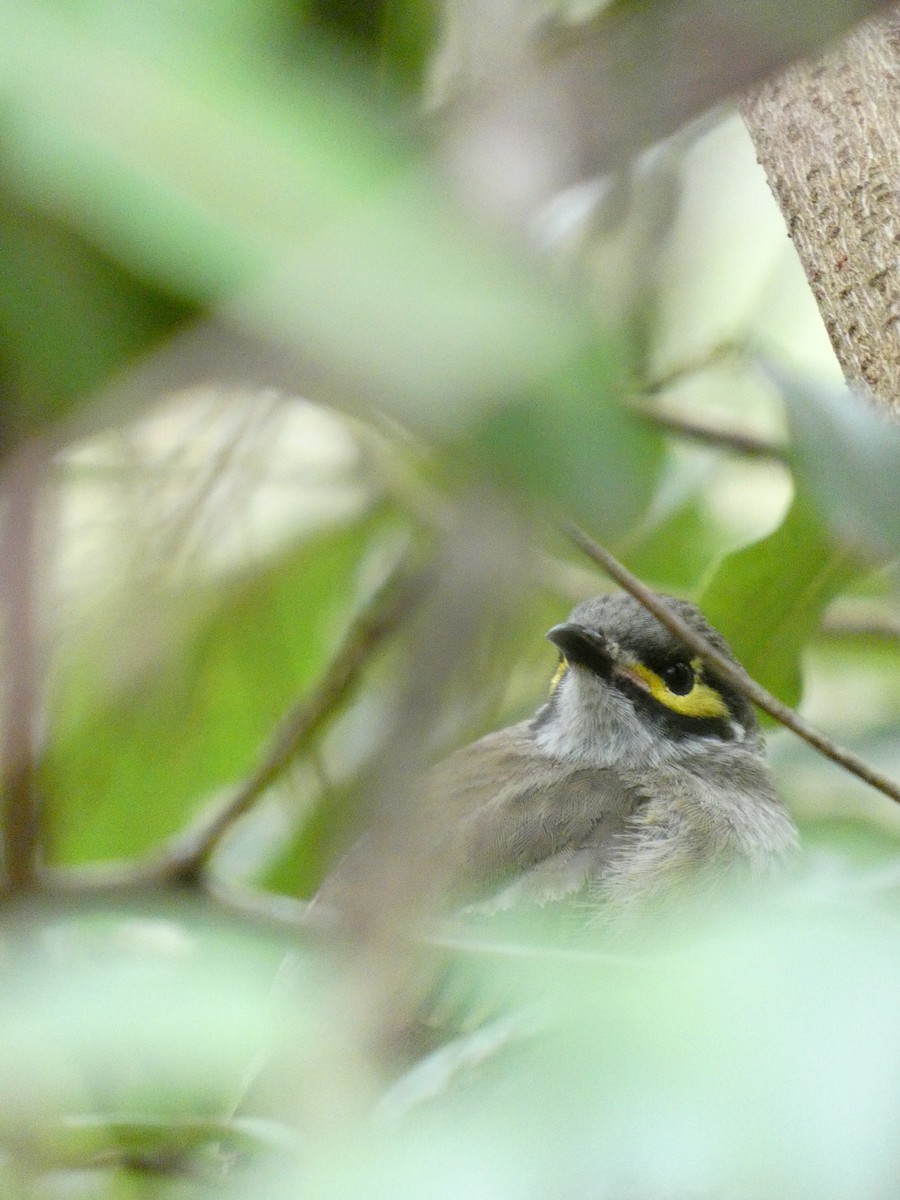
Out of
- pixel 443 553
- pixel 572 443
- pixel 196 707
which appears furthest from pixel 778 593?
pixel 572 443

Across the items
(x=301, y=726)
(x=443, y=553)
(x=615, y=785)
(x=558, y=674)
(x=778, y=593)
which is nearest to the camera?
(x=443, y=553)

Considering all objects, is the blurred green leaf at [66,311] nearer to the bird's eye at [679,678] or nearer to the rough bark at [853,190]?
the rough bark at [853,190]

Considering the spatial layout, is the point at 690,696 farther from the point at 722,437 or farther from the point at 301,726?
the point at 301,726

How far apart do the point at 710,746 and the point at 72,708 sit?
1.66 metres

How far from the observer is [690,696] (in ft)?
11.9

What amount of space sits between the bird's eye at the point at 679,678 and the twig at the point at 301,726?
0.91m

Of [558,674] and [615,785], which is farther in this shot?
[558,674]

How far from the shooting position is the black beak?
10.6 feet

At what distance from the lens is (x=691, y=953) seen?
76 cm

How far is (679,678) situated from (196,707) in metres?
1.26

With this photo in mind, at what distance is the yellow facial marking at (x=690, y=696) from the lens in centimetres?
356

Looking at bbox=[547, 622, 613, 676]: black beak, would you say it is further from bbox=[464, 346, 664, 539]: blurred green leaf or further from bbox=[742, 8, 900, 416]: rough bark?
bbox=[464, 346, 664, 539]: blurred green leaf

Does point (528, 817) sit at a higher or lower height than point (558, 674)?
lower

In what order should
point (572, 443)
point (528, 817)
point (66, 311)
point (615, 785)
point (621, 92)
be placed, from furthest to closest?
1. point (615, 785)
2. point (528, 817)
3. point (621, 92)
4. point (66, 311)
5. point (572, 443)
